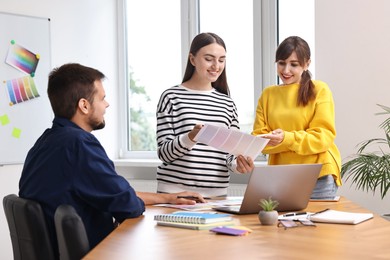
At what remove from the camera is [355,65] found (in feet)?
12.5

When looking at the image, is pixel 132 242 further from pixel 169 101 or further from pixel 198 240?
pixel 169 101

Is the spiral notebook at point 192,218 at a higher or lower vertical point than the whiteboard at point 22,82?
lower

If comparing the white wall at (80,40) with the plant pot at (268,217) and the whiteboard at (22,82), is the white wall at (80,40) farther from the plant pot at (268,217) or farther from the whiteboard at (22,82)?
the plant pot at (268,217)

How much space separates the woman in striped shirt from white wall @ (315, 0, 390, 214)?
1.21m

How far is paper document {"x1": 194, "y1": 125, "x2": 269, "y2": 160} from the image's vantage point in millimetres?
2287

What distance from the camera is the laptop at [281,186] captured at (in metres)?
2.18

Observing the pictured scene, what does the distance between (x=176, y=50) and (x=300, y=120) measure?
256 centimetres

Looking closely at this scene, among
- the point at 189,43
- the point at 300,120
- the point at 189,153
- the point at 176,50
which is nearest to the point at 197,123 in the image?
the point at 189,153

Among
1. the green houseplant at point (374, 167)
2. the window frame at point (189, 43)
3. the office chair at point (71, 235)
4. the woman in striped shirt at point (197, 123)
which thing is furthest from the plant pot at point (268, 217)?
the window frame at point (189, 43)

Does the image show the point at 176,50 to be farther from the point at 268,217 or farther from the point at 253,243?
the point at 253,243

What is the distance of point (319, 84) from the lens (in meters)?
2.84

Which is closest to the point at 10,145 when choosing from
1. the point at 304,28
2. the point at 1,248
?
the point at 1,248

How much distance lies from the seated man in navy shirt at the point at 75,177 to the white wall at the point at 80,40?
243 centimetres

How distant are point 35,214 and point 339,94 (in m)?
2.46
